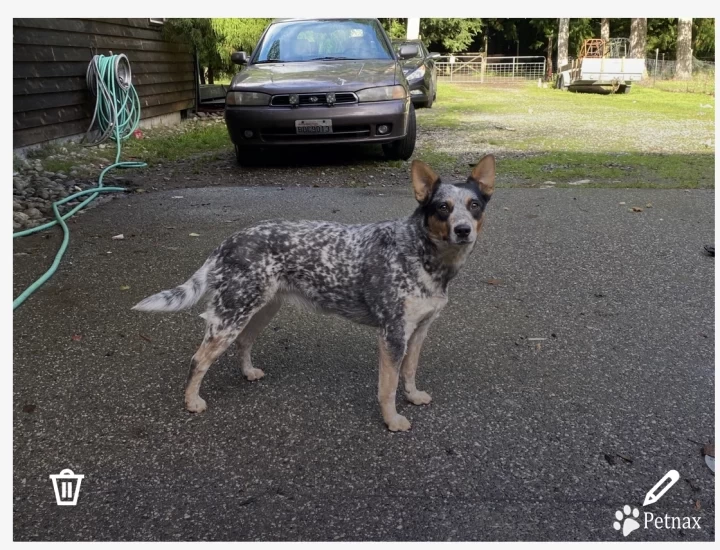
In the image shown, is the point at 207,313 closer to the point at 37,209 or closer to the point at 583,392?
the point at 583,392

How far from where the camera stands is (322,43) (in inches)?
410

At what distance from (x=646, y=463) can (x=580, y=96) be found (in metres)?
24.5

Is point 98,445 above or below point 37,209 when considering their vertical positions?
below

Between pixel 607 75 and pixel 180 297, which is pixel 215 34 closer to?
pixel 180 297

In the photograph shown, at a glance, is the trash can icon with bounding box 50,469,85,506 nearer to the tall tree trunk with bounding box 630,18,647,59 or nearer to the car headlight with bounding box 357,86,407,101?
the car headlight with bounding box 357,86,407,101

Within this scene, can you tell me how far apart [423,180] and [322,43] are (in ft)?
26.4

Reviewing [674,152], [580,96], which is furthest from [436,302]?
[580,96]

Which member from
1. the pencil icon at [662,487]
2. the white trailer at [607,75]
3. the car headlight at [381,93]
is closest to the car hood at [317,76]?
the car headlight at [381,93]

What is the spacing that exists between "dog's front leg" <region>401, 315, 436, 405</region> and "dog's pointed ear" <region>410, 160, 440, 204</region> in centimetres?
79

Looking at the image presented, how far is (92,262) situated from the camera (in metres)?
5.73

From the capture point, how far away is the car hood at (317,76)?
9.19m

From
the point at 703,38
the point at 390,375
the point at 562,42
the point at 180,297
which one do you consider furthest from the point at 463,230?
the point at 703,38

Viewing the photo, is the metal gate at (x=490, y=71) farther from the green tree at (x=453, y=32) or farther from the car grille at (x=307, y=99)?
the car grille at (x=307, y=99)

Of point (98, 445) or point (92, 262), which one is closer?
point (98, 445)
